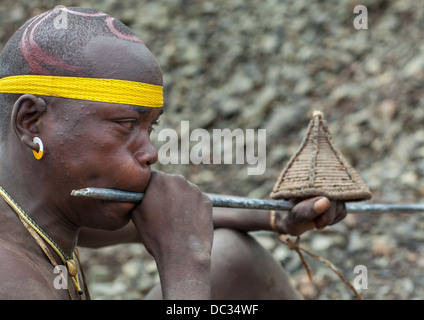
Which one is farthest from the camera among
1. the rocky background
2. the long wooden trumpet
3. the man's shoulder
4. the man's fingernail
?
the rocky background

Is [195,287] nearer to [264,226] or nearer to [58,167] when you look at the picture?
[58,167]

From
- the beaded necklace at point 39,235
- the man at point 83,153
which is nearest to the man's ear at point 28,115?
the man at point 83,153

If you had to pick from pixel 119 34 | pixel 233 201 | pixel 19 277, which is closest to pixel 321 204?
pixel 233 201

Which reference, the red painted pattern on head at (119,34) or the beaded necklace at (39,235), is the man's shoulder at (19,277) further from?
the red painted pattern on head at (119,34)

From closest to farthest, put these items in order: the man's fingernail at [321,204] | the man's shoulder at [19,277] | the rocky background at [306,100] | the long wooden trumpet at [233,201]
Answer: the man's shoulder at [19,277]
the long wooden trumpet at [233,201]
the man's fingernail at [321,204]
the rocky background at [306,100]

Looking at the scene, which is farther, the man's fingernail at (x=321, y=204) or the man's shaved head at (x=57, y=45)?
the man's fingernail at (x=321, y=204)

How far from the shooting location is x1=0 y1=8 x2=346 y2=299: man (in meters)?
1.31

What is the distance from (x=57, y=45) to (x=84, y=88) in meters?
0.12

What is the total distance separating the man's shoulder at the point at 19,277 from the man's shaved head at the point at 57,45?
0.97 ft

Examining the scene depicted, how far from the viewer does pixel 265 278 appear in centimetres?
190

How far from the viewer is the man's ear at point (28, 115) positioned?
4.34 feet

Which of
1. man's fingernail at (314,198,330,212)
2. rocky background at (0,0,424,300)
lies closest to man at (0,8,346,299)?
man's fingernail at (314,198,330,212)

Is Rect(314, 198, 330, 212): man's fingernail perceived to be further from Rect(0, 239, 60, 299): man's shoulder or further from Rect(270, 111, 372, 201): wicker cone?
Rect(0, 239, 60, 299): man's shoulder

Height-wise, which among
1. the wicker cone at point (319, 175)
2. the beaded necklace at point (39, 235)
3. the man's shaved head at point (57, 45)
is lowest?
the beaded necklace at point (39, 235)
